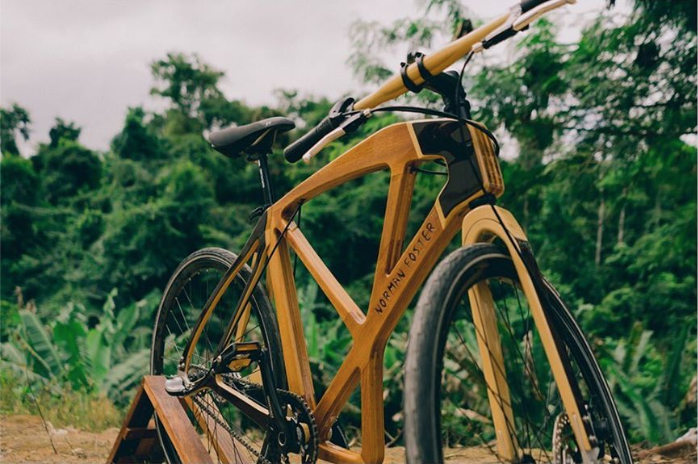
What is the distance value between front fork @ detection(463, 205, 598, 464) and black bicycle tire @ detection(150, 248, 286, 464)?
70 centimetres

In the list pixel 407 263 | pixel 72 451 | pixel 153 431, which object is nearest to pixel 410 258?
pixel 407 263

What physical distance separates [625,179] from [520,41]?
4.71ft

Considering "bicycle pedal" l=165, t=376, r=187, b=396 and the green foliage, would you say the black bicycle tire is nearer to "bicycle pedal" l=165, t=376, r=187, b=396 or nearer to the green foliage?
"bicycle pedal" l=165, t=376, r=187, b=396

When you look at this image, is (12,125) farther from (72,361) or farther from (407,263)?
(407,263)

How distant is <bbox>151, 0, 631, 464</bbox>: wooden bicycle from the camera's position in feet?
4.45

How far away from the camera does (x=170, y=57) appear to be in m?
20.8

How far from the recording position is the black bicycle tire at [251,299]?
2.06 m

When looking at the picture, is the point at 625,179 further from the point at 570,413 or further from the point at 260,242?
the point at 570,413

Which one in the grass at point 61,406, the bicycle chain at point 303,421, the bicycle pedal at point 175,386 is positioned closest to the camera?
the bicycle chain at point 303,421

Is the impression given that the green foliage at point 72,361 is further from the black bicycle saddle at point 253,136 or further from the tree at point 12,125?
the tree at point 12,125

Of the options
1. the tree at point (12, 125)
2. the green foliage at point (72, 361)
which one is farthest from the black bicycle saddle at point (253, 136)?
the tree at point (12, 125)

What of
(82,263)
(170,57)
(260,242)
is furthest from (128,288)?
(260,242)

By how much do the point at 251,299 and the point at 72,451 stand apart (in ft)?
6.67

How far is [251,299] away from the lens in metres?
2.19
